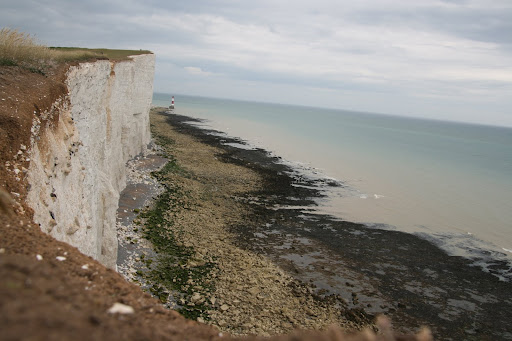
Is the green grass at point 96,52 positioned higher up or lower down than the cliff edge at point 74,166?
higher up

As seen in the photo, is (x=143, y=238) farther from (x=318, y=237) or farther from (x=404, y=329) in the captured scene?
(x=404, y=329)

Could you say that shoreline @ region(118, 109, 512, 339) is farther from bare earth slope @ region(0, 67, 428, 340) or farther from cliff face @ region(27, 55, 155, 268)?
bare earth slope @ region(0, 67, 428, 340)

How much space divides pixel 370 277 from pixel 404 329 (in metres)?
3.27

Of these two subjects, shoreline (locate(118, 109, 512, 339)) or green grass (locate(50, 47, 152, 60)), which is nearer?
shoreline (locate(118, 109, 512, 339))

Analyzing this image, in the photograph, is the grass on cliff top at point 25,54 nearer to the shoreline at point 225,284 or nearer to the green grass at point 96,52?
the green grass at point 96,52

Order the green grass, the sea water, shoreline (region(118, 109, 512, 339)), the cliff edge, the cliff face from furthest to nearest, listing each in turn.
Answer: the sea water < the green grass < shoreline (region(118, 109, 512, 339)) < the cliff face < the cliff edge

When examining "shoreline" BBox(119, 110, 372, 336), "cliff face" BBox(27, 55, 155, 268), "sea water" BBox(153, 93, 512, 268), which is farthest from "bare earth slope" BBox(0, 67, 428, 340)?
"sea water" BBox(153, 93, 512, 268)

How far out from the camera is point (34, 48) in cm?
1332

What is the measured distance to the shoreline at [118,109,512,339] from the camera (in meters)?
13.3

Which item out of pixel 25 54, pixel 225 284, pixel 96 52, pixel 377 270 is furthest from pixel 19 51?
pixel 377 270

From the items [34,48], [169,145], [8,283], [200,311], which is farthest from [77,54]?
[169,145]

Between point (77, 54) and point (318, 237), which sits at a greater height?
point (77, 54)

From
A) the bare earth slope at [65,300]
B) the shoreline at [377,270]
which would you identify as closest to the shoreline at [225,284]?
the shoreline at [377,270]

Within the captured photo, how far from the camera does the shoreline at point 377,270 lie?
43.5 feet
